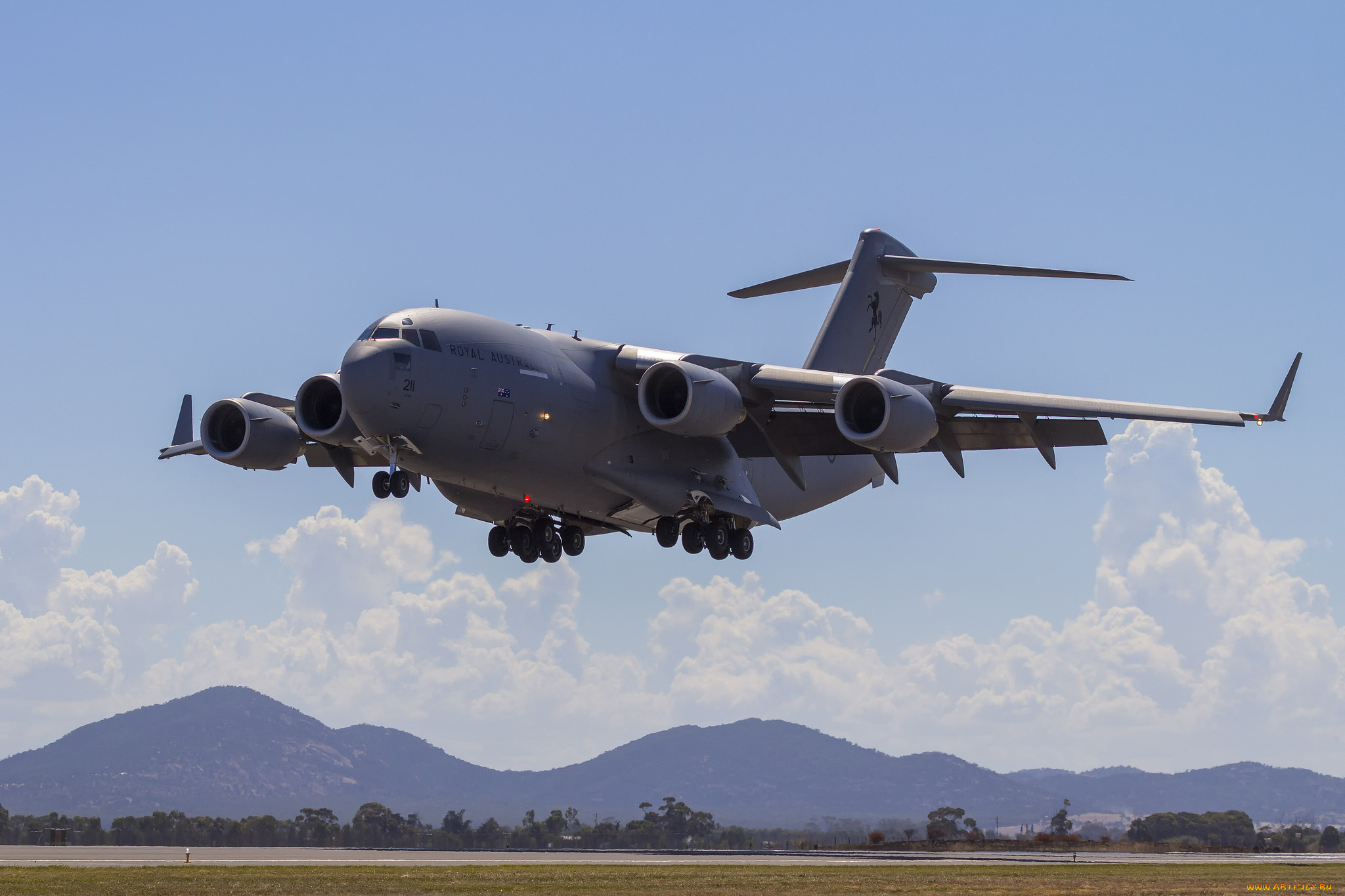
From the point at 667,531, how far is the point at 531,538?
243 cm

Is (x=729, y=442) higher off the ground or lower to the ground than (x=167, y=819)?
higher

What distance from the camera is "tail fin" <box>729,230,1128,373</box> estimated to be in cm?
2711

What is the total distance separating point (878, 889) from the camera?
18.5m

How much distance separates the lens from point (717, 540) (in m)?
22.4

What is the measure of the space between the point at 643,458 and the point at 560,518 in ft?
7.82

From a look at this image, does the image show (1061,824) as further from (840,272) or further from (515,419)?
(515,419)

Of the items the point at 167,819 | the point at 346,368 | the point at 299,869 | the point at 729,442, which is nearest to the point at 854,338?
the point at 729,442

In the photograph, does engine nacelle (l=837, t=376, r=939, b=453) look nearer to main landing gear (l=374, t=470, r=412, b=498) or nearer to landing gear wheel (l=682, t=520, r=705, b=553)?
landing gear wheel (l=682, t=520, r=705, b=553)

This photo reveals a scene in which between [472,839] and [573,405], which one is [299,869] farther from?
[472,839]

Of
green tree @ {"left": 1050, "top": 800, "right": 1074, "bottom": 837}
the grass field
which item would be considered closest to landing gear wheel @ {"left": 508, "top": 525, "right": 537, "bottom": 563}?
the grass field

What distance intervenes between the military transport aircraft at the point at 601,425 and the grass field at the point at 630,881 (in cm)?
529

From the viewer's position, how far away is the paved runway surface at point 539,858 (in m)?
24.4

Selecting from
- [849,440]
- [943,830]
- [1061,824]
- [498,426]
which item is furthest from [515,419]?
[1061,824]

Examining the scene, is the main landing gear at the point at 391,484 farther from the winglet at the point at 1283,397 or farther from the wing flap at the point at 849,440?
the winglet at the point at 1283,397
